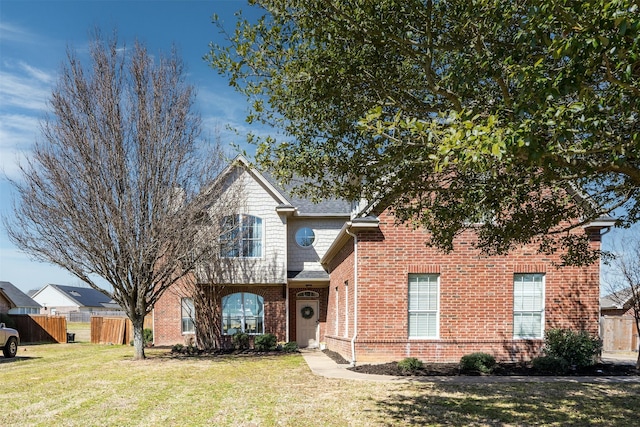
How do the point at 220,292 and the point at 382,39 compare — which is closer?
the point at 382,39

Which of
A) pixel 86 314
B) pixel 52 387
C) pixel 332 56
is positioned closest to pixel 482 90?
pixel 332 56

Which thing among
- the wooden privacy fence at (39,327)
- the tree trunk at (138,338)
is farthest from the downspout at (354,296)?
the wooden privacy fence at (39,327)

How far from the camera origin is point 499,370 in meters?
14.1

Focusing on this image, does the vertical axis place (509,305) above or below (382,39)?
below

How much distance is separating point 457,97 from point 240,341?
58.1 ft

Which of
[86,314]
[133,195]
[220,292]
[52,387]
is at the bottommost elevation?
[86,314]

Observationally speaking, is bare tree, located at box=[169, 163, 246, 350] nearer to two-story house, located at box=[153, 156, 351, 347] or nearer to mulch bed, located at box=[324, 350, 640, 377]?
two-story house, located at box=[153, 156, 351, 347]

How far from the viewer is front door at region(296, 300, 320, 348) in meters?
23.2

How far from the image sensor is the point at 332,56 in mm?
6641

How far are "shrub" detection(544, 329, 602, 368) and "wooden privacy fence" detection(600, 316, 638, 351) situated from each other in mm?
11314

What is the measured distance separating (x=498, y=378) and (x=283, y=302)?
11.3 m

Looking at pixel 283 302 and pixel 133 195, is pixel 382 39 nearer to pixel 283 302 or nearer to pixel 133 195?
pixel 133 195

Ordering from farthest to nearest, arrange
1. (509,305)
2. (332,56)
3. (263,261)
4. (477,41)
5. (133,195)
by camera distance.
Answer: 1. (263,261)
2. (133,195)
3. (509,305)
4. (332,56)
5. (477,41)

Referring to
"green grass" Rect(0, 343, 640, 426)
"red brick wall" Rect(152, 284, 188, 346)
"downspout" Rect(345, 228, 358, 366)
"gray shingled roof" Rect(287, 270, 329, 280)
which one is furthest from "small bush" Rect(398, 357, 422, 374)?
"red brick wall" Rect(152, 284, 188, 346)
